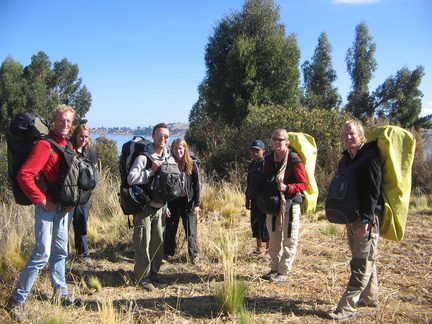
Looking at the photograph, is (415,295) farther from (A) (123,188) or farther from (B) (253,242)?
(A) (123,188)

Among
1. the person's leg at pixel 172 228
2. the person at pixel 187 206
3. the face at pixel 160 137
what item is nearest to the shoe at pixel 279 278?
the person at pixel 187 206

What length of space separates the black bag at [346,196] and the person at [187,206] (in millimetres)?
2008

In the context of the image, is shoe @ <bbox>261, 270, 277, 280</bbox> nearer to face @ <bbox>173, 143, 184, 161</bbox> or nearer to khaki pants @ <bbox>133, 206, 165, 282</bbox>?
khaki pants @ <bbox>133, 206, 165, 282</bbox>

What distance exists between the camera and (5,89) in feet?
84.8

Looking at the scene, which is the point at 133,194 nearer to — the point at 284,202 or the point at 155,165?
the point at 155,165

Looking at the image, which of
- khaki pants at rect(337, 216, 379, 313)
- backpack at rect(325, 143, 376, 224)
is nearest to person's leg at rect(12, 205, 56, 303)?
backpack at rect(325, 143, 376, 224)

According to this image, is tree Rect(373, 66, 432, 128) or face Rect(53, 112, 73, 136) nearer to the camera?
face Rect(53, 112, 73, 136)

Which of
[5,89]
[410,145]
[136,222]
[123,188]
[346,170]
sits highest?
[5,89]

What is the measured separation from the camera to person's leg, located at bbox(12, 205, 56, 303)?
3.16 m

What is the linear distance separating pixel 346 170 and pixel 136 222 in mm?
2209

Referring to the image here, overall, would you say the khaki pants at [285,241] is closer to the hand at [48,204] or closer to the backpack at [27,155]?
the backpack at [27,155]

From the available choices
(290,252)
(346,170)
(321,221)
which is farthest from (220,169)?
(346,170)

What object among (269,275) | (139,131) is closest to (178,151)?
(269,275)

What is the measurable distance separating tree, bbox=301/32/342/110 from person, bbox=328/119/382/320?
28.4m
